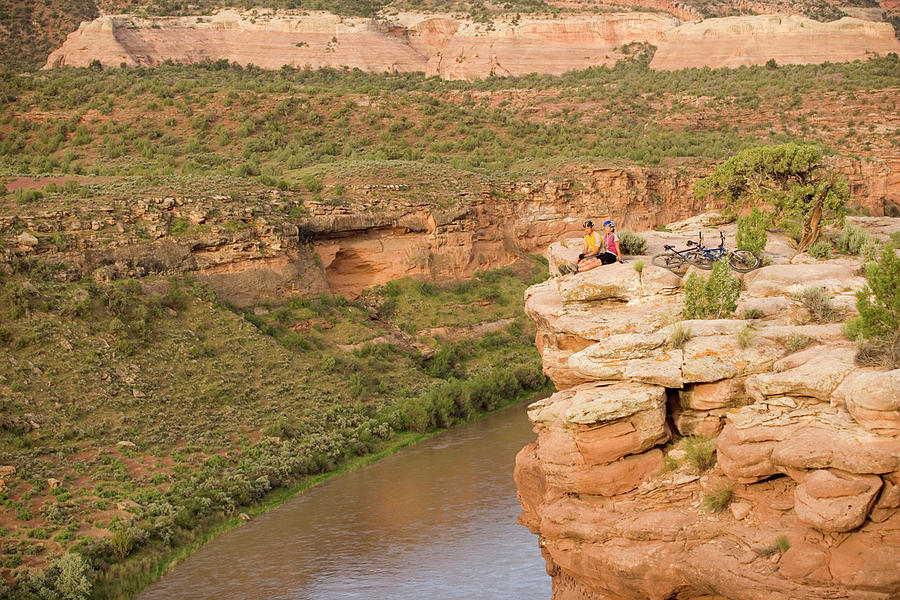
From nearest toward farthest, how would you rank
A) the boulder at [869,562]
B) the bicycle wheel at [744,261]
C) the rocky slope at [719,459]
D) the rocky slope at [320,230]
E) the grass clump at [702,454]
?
the boulder at [869,562] < the rocky slope at [719,459] < the grass clump at [702,454] < the bicycle wheel at [744,261] < the rocky slope at [320,230]

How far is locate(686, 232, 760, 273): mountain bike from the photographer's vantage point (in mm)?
19812

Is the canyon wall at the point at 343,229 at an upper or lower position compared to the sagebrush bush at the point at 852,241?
lower

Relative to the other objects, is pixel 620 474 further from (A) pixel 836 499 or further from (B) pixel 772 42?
(B) pixel 772 42

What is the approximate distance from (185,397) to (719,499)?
21.5 metres

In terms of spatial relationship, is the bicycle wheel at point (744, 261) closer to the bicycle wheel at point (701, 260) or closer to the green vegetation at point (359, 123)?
the bicycle wheel at point (701, 260)

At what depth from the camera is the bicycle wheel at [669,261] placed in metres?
19.8

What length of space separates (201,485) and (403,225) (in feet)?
67.5

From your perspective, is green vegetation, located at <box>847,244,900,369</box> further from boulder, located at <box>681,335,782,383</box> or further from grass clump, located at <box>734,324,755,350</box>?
grass clump, located at <box>734,324,755,350</box>

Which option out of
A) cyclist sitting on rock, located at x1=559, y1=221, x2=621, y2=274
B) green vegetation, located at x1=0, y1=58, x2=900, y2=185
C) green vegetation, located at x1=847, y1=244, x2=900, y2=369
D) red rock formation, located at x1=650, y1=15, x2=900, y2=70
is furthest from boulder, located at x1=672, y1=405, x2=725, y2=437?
red rock formation, located at x1=650, y1=15, x2=900, y2=70

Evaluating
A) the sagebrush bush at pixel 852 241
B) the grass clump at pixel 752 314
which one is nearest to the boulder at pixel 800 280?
the grass clump at pixel 752 314

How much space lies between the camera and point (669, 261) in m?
20.1

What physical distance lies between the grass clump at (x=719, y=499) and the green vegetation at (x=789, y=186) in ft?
34.7

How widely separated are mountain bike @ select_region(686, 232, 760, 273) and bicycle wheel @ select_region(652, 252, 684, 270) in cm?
21

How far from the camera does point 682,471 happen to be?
13.9m
